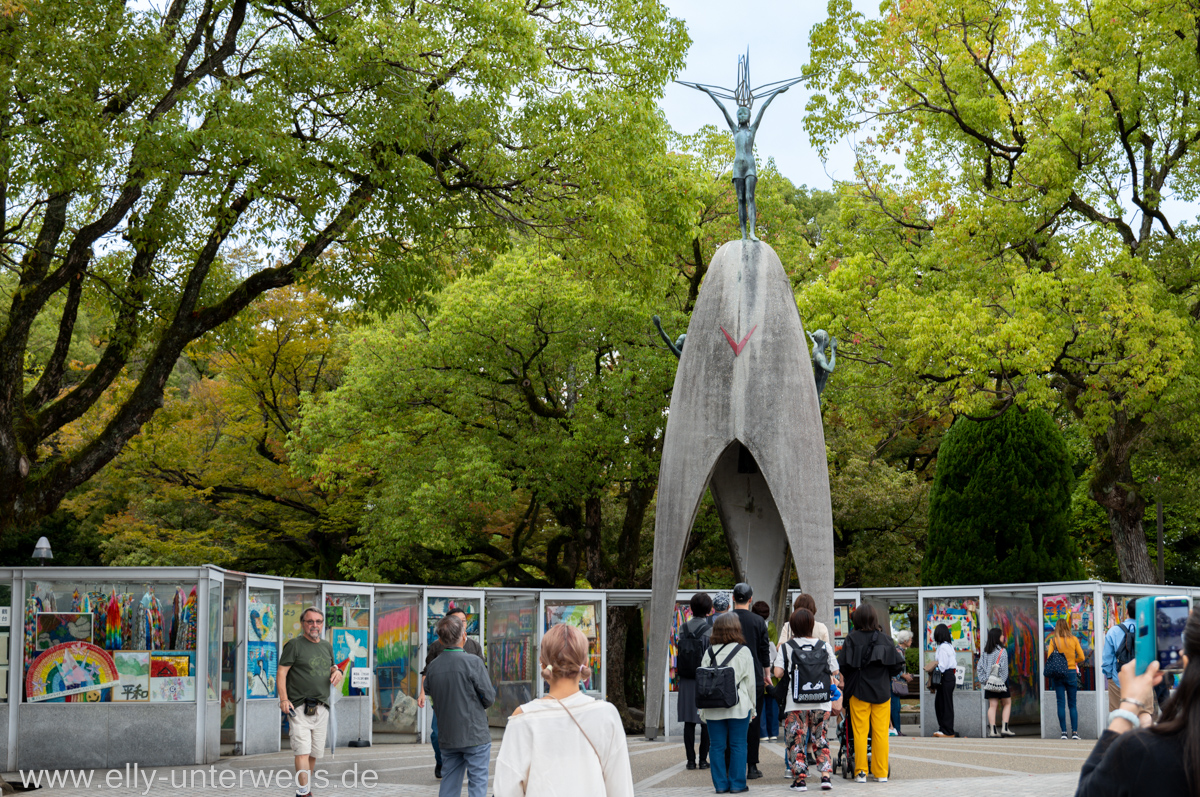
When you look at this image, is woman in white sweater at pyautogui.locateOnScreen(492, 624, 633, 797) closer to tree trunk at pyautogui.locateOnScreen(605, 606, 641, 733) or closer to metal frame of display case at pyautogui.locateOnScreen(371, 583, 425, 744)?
metal frame of display case at pyautogui.locateOnScreen(371, 583, 425, 744)

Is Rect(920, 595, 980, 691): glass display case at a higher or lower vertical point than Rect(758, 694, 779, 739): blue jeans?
higher

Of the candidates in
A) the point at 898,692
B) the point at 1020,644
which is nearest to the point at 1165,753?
the point at 898,692

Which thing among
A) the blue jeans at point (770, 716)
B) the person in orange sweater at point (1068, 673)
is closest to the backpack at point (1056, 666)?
the person in orange sweater at point (1068, 673)

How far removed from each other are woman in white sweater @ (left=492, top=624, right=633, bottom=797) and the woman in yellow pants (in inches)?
217

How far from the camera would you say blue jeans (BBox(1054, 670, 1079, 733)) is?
1484cm

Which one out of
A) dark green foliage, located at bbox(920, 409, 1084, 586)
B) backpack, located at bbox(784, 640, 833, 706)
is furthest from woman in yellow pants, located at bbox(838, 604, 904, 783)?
dark green foliage, located at bbox(920, 409, 1084, 586)

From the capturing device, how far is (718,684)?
8.72 metres

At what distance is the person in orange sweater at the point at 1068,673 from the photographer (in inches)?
586

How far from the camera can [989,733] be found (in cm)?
1581

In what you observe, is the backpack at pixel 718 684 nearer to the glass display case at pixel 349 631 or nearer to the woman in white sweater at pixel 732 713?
the woman in white sweater at pixel 732 713

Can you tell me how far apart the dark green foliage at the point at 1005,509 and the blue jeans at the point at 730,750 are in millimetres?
15275

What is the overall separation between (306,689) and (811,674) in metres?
3.91

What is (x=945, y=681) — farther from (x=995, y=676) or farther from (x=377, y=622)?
(x=377, y=622)

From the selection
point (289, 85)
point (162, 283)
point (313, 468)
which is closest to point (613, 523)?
point (313, 468)
